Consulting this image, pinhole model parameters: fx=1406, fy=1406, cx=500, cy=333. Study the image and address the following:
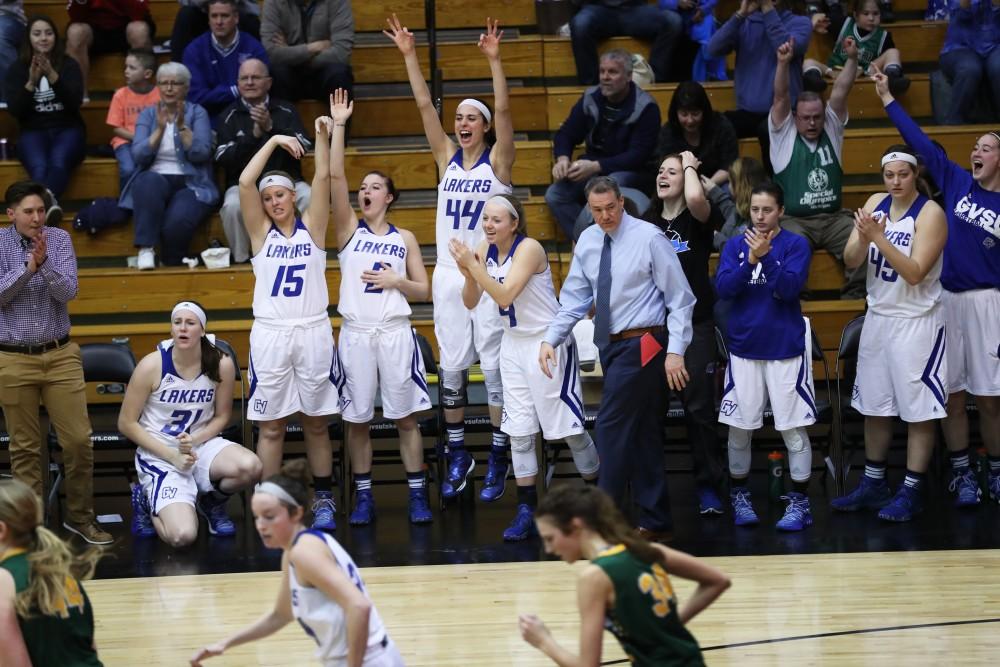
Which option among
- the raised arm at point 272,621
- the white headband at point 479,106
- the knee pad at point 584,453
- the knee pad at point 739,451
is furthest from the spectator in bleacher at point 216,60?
the raised arm at point 272,621

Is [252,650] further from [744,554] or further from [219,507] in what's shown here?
[744,554]

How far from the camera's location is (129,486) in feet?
27.5

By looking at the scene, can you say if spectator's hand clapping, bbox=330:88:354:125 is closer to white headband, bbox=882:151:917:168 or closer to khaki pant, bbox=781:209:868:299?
white headband, bbox=882:151:917:168

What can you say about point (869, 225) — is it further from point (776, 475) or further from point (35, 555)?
point (35, 555)

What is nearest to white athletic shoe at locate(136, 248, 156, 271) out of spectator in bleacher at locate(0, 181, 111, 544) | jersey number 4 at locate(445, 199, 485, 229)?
spectator in bleacher at locate(0, 181, 111, 544)

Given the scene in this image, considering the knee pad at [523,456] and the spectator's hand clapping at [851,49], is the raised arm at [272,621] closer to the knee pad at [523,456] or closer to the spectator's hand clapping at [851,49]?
the knee pad at [523,456]

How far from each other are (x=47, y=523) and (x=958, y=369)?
490cm

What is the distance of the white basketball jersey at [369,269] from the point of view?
7.45 m

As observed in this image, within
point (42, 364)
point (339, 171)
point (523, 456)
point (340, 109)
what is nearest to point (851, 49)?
point (340, 109)

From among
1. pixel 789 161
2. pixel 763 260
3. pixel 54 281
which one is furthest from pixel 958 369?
pixel 54 281

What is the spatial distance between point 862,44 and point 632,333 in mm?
4549

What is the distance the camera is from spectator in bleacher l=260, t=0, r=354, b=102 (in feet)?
32.0

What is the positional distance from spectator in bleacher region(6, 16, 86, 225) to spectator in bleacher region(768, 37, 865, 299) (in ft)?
15.2

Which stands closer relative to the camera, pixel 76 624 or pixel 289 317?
pixel 76 624
